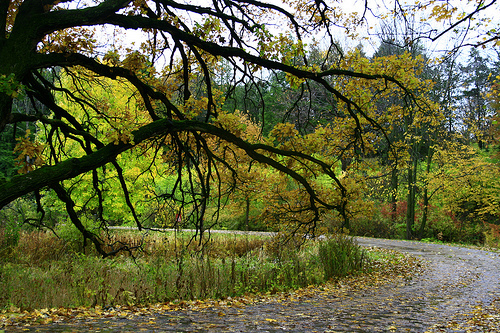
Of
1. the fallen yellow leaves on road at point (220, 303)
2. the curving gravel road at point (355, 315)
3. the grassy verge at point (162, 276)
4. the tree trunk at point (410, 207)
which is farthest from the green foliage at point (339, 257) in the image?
the tree trunk at point (410, 207)

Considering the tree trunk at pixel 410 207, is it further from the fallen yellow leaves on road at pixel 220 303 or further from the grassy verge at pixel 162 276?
the fallen yellow leaves on road at pixel 220 303

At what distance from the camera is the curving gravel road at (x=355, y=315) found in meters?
4.59

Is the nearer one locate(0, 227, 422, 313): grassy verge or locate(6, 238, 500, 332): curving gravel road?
locate(6, 238, 500, 332): curving gravel road

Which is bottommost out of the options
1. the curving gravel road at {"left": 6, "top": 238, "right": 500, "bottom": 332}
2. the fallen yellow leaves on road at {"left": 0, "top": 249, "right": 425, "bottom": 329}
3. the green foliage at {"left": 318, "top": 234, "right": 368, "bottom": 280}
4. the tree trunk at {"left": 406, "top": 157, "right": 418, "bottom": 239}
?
the fallen yellow leaves on road at {"left": 0, "top": 249, "right": 425, "bottom": 329}

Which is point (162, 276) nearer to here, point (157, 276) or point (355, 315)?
point (157, 276)

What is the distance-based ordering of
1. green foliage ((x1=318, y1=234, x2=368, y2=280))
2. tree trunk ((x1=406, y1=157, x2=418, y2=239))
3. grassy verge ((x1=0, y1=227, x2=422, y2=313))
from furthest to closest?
tree trunk ((x1=406, y1=157, x2=418, y2=239)), green foliage ((x1=318, y1=234, x2=368, y2=280)), grassy verge ((x1=0, y1=227, x2=422, y2=313))

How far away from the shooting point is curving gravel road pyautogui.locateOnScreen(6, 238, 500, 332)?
459 cm

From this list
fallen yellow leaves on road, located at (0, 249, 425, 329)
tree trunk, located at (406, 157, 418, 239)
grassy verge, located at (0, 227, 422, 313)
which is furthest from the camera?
tree trunk, located at (406, 157, 418, 239)

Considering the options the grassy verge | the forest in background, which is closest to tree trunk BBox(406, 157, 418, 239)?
the forest in background

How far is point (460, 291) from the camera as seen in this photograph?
7676mm

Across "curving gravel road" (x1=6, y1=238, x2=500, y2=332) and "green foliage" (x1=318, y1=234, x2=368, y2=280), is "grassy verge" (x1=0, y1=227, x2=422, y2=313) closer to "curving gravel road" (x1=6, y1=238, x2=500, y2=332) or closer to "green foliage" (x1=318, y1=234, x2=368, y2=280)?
"green foliage" (x1=318, y1=234, x2=368, y2=280)

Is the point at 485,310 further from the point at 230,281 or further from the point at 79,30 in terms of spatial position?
the point at 79,30

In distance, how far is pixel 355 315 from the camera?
545cm

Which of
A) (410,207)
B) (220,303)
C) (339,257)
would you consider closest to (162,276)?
(220,303)
